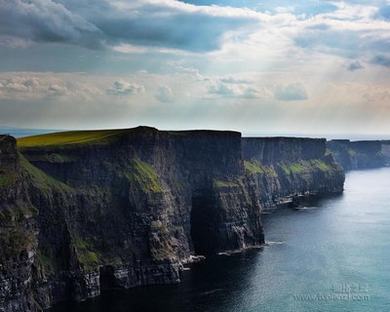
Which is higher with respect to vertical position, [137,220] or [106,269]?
[137,220]

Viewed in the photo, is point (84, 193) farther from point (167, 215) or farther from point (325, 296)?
point (325, 296)

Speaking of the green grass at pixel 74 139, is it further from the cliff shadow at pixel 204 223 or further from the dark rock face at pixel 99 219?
the cliff shadow at pixel 204 223

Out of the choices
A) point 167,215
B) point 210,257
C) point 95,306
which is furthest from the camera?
point 210,257

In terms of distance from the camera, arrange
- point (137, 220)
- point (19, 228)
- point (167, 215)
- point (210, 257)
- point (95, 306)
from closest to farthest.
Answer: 1. point (19, 228)
2. point (95, 306)
3. point (137, 220)
4. point (167, 215)
5. point (210, 257)

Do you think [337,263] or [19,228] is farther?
[337,263]

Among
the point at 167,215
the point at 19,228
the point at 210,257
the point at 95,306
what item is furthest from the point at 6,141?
the point at 210,257

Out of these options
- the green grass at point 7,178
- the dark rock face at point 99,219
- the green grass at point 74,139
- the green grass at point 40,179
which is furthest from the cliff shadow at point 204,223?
the green grass at point 7,178

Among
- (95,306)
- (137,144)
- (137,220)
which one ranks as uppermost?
(137,144)
